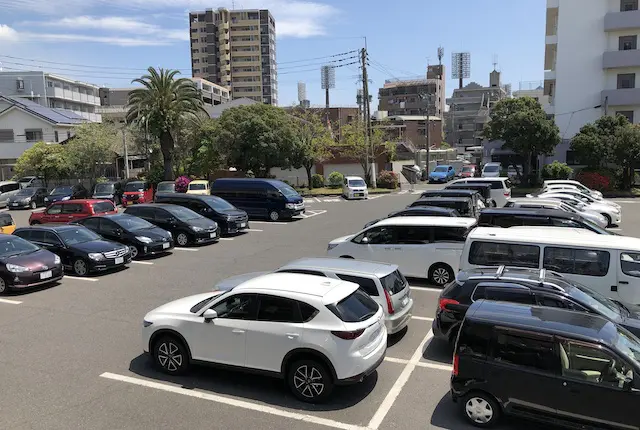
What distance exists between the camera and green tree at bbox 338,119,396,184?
144 ft

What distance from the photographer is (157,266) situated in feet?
52.2

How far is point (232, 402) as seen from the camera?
6.64m

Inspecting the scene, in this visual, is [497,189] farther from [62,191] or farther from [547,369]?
[62,191]

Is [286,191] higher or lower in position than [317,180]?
higher

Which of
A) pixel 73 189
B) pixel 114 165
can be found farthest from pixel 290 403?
pixel 114 165

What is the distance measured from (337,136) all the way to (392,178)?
1644 cm

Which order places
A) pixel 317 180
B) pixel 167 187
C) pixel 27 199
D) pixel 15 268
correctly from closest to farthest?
pixel 15 268 → pixel 167 187 → pixel 27 199 → pixel 317 180

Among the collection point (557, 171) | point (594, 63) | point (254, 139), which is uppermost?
point (594, 63)

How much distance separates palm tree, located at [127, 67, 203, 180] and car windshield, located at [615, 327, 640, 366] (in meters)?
37.6

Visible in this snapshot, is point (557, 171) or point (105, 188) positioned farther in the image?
point (557, 171)

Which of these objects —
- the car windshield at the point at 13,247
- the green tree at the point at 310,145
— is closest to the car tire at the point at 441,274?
the car windshield at the point at 13,247

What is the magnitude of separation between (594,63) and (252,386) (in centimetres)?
4730

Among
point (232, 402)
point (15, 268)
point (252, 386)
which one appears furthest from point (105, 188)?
→ point (232, 402)

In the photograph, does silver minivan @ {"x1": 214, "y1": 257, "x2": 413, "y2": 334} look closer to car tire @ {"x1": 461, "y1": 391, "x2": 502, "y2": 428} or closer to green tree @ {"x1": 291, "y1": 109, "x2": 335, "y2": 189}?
car tire @ {"x1": 461, "y1": 391, "x2": 502, "y2": 428}
